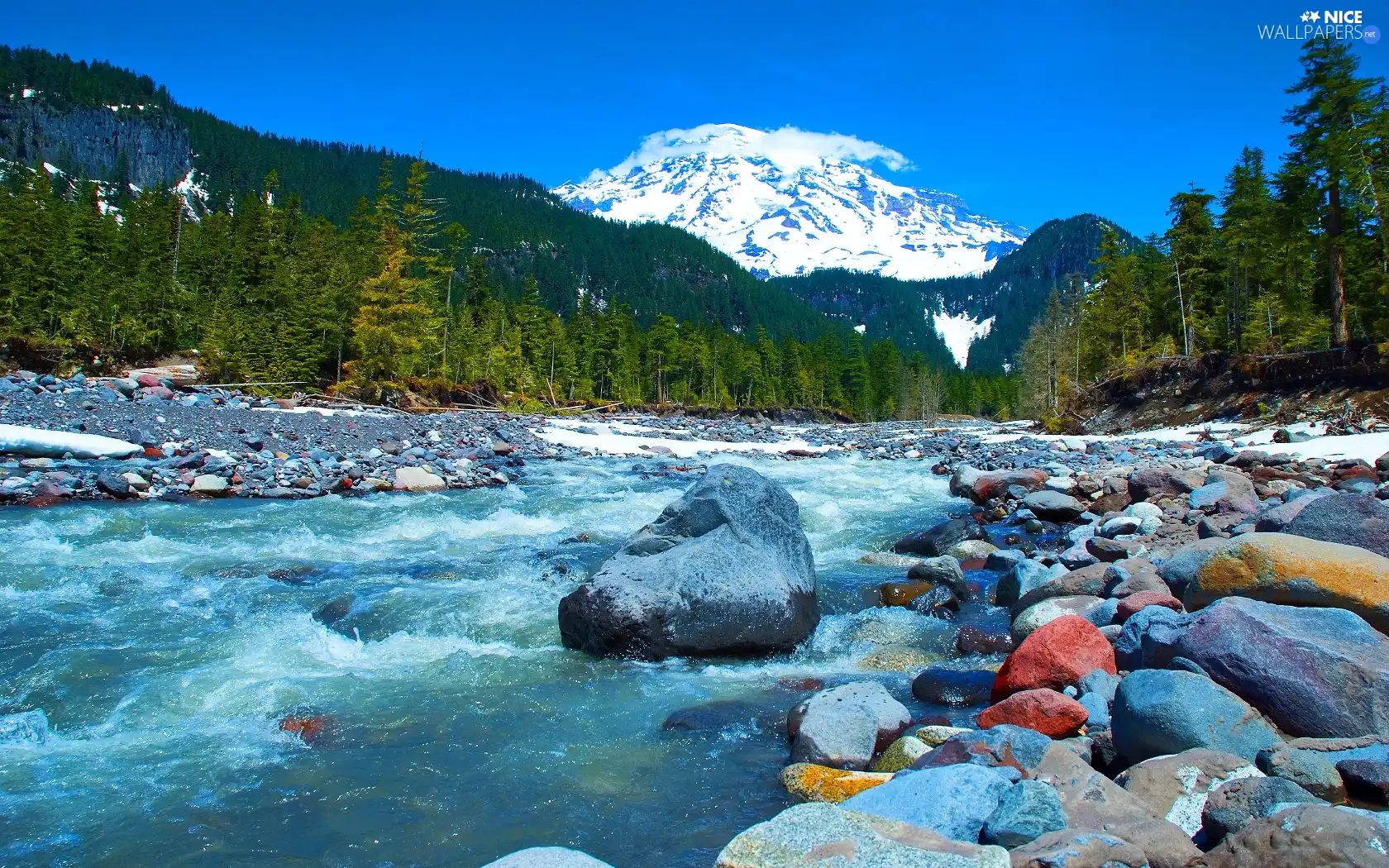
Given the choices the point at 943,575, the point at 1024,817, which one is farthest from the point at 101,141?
the point at 1024,817

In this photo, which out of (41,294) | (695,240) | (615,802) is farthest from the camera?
(695,240)

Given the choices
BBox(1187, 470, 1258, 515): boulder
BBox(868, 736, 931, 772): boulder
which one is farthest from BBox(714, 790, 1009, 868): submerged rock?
BBox(1187, 470, 1258, 515): boulder

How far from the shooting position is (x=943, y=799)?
3541 mm

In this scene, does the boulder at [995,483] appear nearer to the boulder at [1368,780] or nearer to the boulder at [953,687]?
the boulder at [953,687]

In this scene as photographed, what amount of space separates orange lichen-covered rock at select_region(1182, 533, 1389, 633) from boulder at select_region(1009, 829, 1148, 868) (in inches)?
129

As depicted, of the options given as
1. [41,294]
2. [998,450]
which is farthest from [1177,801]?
[41,294]

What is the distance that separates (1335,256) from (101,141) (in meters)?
185

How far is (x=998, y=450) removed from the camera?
85.8 feet

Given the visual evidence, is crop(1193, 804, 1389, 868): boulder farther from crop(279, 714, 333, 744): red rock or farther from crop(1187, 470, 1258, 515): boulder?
Result: crop(1187, 470, 1258, 515): boulder

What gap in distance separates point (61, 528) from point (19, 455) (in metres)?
5.36

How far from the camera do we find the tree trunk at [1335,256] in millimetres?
27219

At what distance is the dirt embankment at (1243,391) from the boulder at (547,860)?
2374cm

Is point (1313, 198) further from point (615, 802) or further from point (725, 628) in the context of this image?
point (615, 802)

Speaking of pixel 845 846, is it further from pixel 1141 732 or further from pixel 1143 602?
pixel 1143 602
